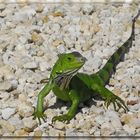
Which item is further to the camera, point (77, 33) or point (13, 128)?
point (77, 33)

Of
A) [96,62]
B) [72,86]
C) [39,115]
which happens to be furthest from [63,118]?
[96,62]

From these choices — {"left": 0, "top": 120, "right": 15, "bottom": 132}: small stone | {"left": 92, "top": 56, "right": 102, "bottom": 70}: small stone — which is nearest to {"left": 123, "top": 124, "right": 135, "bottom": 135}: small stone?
{"left": 0, "top": 120, "right": 15, "bottom": 132}: small stone

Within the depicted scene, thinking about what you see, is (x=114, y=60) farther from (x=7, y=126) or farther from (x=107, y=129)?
(x=7, y=126)

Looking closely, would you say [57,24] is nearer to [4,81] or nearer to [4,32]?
[4,32]

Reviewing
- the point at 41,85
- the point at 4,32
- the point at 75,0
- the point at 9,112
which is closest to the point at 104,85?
the point at 41,85

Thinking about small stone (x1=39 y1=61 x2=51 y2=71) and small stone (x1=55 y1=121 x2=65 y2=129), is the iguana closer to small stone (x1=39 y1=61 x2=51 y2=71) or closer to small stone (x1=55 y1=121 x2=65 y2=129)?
small stone (x1=55 y1=121 x2=65 y2=129)

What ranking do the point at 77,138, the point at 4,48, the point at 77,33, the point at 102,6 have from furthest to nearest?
the point at 102,6 < the point at 77,33 < the point at 4,48 < the point at 77,138

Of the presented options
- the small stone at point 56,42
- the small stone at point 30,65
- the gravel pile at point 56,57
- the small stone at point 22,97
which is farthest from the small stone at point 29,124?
the small stone at point 56,42

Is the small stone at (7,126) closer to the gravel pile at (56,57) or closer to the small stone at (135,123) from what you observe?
the gravel pile at (56,57)
